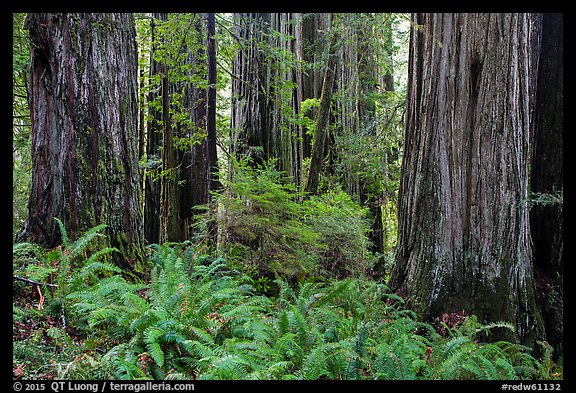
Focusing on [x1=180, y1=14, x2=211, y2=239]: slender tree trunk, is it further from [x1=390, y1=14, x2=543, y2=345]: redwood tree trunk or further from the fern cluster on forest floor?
[x1=390, y1=14, x2=543, y2=345]: redwood tree trunk

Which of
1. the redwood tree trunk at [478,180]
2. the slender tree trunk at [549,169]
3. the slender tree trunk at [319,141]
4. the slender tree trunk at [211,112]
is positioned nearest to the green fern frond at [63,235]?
the slender tree trunk at [211,112]

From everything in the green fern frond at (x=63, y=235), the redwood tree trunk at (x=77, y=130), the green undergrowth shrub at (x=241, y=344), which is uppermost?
→ the redwood tree trunk at (x=77, y=130)

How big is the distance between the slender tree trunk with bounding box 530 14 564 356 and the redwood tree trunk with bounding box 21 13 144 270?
550 cm

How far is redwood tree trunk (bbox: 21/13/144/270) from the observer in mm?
4500

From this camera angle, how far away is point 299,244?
255 inches

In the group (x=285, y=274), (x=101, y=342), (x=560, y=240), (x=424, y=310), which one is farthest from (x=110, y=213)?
(x=560, y=240)

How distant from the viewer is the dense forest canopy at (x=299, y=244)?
353 centimetres

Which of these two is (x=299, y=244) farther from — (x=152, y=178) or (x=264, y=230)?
(x=152, y=178)

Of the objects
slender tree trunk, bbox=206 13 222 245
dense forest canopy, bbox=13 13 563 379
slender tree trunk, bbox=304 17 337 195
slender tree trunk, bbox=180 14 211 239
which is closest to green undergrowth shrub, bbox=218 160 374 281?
dense forest canopy, bbox=13 13 563 379

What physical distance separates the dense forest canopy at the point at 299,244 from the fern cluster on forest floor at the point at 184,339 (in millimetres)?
19

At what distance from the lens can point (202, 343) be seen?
3.53m

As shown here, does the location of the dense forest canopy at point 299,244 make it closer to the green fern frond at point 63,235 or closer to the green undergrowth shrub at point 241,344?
the green undergrowth shrub at point 241,344

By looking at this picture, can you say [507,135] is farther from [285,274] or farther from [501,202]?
[285,274]

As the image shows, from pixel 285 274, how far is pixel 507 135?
3.52 metres
